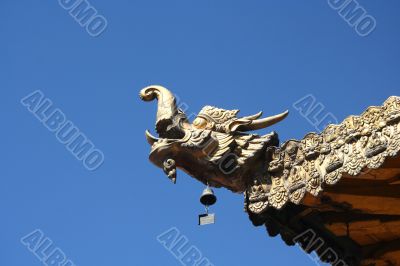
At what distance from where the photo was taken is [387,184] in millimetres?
9320

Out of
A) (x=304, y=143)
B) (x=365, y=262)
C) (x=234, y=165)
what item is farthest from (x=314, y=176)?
(x=365, y=262)

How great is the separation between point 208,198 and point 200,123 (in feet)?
3.20

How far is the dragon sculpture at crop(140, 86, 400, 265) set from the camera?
8914 mm

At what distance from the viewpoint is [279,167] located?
31.7ft

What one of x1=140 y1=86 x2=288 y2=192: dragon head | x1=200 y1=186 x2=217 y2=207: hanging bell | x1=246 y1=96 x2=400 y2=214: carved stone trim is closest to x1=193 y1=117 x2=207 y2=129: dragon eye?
x1=140 y1=86 x2=288 y2=192: dragon head

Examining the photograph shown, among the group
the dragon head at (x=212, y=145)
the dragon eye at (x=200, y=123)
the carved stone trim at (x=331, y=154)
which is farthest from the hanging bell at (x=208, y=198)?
the dragon eye at (x=200, y=123)

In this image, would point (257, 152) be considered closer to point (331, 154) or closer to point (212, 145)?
point (212, 145)

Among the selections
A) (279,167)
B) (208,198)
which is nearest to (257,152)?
(279,167)

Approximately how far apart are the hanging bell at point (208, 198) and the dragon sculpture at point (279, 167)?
0.14 m

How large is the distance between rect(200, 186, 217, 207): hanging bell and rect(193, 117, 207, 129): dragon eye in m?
0.83

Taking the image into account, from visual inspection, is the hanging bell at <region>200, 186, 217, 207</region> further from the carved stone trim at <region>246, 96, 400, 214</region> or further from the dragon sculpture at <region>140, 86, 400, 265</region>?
the carved stone trim at <region>246, 96, 400, 214</region>

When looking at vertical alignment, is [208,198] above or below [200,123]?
below

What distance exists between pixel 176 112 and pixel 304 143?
194cm

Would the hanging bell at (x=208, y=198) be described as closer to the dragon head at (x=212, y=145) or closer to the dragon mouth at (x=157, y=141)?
the dragon head at (x=212, y=145)
